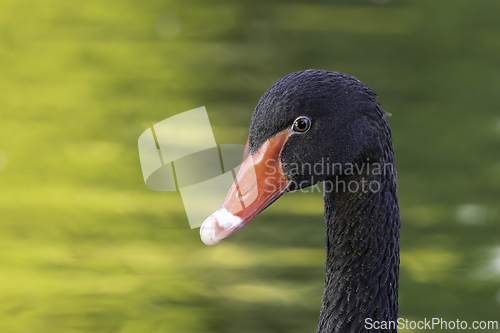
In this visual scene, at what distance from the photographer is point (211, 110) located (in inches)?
115

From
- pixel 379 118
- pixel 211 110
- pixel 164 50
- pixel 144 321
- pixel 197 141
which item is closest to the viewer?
pixel 379 118

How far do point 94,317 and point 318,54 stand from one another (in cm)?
184

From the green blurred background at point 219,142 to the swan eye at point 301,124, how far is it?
1314 mm

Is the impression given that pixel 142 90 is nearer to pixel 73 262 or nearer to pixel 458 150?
pixel 73 262

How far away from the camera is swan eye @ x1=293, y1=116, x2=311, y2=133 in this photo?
1.14m

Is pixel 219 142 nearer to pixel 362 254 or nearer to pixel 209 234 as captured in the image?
pixel 362 254

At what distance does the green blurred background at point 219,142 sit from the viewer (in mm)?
2355

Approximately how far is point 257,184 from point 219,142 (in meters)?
1.65

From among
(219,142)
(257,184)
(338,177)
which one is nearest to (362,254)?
(338,177)

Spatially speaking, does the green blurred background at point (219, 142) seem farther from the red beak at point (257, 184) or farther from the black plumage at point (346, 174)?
the red beak at point (257, 184)

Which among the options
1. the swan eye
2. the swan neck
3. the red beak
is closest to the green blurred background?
the swan neck

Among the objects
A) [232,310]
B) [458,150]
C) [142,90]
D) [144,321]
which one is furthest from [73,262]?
[458,150]

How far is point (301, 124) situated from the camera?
1.15 metres

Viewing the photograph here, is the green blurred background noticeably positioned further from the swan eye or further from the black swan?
the swan eye
